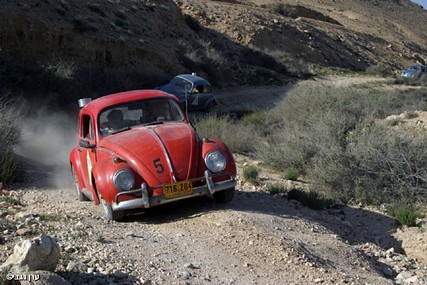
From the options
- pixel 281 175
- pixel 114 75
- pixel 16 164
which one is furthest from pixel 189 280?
pixel 114 75

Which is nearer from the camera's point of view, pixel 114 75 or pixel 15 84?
pixel 15 84

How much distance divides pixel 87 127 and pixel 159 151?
1.91 m

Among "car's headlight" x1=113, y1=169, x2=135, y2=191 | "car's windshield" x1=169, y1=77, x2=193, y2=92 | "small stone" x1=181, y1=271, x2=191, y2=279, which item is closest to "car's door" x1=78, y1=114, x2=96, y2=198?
"car's headlight" x1=113, y1=169, x2=135, y2=191

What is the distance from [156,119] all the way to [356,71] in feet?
136

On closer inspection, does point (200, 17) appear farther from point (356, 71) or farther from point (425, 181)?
point (425, 181)

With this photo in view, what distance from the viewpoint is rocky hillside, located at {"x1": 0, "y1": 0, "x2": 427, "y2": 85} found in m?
26.1

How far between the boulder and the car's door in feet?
10.6

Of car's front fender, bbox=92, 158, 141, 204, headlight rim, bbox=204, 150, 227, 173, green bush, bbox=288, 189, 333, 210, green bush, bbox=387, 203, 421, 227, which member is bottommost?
green bush, bbox=288, 189, 333, 210

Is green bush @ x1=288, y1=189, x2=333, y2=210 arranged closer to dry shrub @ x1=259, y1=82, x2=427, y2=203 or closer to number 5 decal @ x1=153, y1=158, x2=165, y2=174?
dry shrub @ x1=259, y1=82, x2=427, y2=203

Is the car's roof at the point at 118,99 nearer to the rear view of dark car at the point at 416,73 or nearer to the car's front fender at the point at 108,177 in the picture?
the car's front fender at the point at 108,177

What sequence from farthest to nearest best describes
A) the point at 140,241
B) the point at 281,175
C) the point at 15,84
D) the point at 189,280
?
1. the point at 15,84
2. the point at 281,175
3. the point at 140,241
4. the point at 189,280

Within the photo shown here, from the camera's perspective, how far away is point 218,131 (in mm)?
15484

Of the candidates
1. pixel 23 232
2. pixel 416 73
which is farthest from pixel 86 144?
pixel 416 73

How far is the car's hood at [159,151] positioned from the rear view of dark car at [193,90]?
14.6 metres
